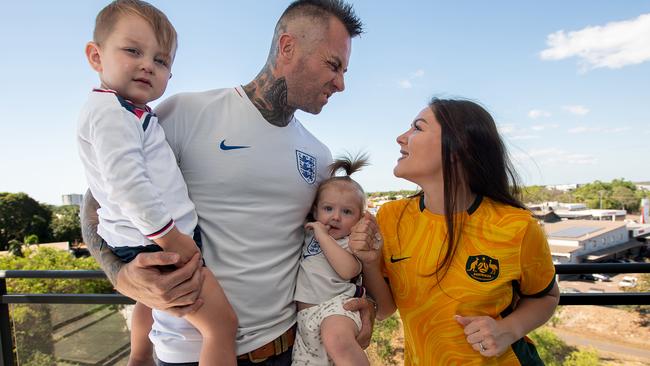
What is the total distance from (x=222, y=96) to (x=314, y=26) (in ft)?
1.50

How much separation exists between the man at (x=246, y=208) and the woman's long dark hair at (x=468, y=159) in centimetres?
29

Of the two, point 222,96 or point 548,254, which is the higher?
point 222,96

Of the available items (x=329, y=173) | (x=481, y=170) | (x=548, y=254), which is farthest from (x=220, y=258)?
(x=548, y=254)

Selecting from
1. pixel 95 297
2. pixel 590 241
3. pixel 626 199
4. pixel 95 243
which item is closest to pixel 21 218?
pixel 95 297

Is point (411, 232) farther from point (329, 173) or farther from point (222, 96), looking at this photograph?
point (222, 96)

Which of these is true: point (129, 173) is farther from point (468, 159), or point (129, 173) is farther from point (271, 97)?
point (468, 159)

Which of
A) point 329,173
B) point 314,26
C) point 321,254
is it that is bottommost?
point 321,254

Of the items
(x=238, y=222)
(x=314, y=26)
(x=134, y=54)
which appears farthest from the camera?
(x=314, y=26)

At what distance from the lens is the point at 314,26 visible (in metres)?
1.49

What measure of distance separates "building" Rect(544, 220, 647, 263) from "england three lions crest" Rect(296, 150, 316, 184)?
59.3 ft

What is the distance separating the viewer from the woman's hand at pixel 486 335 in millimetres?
1183

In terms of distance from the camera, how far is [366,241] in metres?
1.26

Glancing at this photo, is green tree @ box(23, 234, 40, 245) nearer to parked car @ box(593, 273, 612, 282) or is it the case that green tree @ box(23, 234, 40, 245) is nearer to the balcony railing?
the balcony railing

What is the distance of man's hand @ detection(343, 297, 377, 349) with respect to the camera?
130 centimetres
